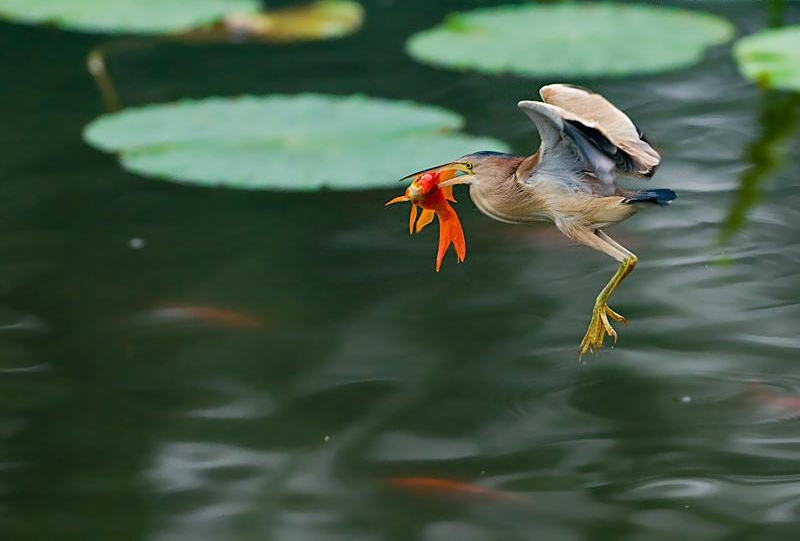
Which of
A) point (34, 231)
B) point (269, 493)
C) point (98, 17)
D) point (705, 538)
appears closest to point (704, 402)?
point (705, 538)

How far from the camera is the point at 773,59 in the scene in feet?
17.7

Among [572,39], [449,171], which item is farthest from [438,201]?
[572,39]

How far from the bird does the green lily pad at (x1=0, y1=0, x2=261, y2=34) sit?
13.8 ft

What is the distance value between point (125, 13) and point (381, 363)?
3548 mm

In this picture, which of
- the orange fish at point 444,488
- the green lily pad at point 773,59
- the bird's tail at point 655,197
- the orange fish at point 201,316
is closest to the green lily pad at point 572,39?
the green lily pad at point 773,59

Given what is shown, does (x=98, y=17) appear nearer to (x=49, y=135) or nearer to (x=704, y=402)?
(x=49, y=135)

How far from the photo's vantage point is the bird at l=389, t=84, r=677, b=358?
2279 mm

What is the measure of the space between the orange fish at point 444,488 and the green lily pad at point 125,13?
3760mm

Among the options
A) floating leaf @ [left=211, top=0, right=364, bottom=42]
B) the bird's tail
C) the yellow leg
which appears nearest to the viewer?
the bird's tail

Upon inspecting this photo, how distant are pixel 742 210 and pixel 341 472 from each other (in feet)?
7.06

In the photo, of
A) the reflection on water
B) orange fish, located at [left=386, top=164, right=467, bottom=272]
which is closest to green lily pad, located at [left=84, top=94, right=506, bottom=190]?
the reflection on water

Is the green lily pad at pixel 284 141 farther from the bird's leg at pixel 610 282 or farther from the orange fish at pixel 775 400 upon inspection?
the bird's leg at pixel 610 282

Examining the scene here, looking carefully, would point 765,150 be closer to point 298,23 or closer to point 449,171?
point 298,23

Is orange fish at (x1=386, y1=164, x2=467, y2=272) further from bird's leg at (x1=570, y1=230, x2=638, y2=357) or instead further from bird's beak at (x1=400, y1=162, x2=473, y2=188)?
bird's leg at (x1=570, y1=230, x2=638, y2=357)
